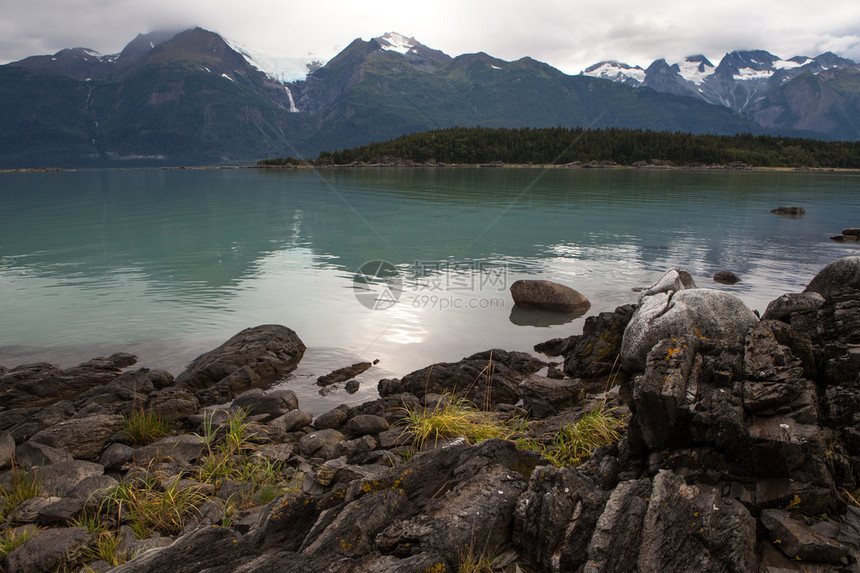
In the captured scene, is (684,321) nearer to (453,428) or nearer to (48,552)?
(453,428)

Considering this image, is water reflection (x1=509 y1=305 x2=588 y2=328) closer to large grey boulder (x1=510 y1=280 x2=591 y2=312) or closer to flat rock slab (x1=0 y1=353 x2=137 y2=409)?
large grey boulder (x1=510 y1=280 x2=591 y2=312)

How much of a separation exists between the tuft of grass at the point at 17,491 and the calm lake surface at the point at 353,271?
202 inches

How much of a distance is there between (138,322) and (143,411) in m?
8.86

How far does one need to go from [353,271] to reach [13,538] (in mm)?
19831

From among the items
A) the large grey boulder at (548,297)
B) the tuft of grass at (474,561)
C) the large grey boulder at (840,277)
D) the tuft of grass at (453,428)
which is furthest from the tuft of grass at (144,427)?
the large grey boulder at (840,277)

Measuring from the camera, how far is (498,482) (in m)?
5.46

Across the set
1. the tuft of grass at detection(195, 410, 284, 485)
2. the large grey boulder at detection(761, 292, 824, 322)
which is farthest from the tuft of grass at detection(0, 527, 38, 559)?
the large grey boulder at detection(761, 292, 824, 322)

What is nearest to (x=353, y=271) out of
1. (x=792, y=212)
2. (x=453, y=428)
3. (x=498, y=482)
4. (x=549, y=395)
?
A: (x=549, y=395)

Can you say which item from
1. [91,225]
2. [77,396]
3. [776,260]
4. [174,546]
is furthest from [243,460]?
[91,225]

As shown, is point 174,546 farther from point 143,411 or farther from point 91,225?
point 91,225

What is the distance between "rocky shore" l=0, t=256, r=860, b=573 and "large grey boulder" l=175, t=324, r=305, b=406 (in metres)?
1.94

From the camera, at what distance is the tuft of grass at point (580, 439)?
282 inches

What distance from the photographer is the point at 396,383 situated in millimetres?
11953

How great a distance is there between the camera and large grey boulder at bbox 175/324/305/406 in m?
12.2
